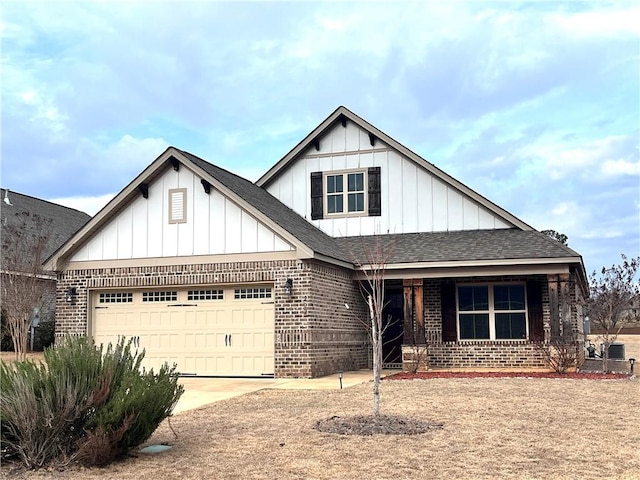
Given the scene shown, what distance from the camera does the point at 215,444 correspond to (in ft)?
28.3

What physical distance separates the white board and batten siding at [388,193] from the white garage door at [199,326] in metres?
4.59

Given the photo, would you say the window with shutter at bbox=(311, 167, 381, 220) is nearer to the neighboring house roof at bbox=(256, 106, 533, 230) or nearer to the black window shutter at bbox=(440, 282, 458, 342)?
the neighboring house roof at bbox=(256, 106, 533, 230)

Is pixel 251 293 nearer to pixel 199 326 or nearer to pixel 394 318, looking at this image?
pixel 199 326

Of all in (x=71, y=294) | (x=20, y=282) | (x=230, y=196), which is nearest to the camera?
(x=230, y=196)

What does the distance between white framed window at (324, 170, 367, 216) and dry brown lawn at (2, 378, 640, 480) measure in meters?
8.79

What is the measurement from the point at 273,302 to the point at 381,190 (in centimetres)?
551

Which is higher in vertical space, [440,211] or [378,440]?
[440,211]

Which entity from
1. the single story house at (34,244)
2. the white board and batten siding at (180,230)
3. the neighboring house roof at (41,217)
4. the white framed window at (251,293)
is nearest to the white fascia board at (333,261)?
the white board and batten siding at (180,230)

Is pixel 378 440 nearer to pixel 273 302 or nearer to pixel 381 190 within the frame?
pixel 273 302

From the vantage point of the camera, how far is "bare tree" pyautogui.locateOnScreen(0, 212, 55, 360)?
67.8 feet

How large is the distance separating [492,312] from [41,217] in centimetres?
2123

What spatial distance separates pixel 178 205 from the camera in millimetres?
17828

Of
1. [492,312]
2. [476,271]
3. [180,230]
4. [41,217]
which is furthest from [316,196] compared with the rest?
[41,217]

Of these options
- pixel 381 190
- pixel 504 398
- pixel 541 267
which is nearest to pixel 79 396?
pixel 504 398
